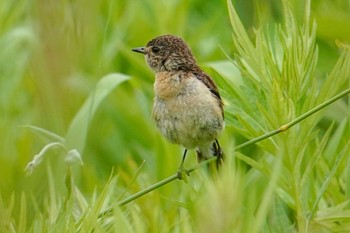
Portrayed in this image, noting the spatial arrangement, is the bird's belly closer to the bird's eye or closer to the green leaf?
the green leaf

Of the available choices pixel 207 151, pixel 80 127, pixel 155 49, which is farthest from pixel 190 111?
pixel 155 49

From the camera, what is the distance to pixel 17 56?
4.70m

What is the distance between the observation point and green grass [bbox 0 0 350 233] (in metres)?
1.42

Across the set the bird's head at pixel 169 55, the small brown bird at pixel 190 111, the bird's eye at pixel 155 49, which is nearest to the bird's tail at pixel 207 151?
the small brown bird at pixel 190 111

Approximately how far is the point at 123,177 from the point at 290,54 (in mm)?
1318

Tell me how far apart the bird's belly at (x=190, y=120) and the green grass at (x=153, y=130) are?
6.4 inches

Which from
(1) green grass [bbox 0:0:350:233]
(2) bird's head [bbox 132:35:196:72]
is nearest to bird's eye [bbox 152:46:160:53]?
(2) bird's head [bbox 132:35:196:72]

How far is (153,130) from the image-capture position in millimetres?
4523

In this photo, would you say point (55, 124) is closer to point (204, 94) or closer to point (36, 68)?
point (36, 68)

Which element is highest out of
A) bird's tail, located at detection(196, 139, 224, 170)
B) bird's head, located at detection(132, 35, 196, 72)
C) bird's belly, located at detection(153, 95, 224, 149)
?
bird's head, located at detection(132, 35, 196, 72)

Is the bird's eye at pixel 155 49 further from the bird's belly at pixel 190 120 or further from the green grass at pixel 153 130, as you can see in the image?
the bird's belly at pixel 190 120

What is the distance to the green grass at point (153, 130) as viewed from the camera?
142cm

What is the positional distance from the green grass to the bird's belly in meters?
0.16

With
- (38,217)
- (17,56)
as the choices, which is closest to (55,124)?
(38,217)
